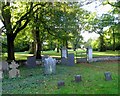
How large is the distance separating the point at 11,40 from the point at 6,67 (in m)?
3.86

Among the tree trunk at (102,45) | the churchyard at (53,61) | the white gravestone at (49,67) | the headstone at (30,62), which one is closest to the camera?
the churchyard at (53,61)

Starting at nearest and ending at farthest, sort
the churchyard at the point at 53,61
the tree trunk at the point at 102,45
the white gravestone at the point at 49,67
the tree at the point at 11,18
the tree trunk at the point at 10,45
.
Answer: the churchyard at the point at 53,61 → the white gravestone at the point at 49,67 → the tree at the point at 11,18 → the tree trunk at the point at 10,45 → the tree trunk at the point at 102,45

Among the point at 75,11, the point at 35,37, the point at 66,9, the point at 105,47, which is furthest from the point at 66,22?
the point at 105,47

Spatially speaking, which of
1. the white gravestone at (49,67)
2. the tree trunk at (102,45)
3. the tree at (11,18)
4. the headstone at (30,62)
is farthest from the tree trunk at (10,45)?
the tree trunk at (102,45)

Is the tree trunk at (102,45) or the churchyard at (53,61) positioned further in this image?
the tree trunk at (102,45)

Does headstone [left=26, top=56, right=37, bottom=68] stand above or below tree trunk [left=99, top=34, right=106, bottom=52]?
below

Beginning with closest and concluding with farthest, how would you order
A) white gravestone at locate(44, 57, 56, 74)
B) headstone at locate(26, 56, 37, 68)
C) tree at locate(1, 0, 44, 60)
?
white gravestone at locate(44, 57, 56, 74), tree at locate(1, 0, 44, 60), headstone at locate(26, 56, 37, 68)

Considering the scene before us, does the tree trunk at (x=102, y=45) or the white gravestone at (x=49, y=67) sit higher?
the tree trunk at (x=102, y=45)

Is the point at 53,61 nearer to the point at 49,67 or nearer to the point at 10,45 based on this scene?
the point at 49,67

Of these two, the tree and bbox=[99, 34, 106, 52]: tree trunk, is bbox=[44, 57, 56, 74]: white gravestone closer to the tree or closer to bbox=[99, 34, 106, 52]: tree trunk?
the tree

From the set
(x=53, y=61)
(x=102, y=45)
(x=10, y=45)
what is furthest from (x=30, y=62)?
(x=102, y=45)

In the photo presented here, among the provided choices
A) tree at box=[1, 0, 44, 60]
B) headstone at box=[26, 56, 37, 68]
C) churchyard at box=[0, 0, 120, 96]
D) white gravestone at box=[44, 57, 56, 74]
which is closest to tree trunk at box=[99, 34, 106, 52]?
churchyard at box=[0, 0, 120, 96]

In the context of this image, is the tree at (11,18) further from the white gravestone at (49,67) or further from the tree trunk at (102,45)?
the tree trunk at (102,45)

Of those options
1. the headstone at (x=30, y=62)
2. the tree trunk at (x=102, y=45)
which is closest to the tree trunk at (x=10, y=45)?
the headstone at (x=30, y=62)
